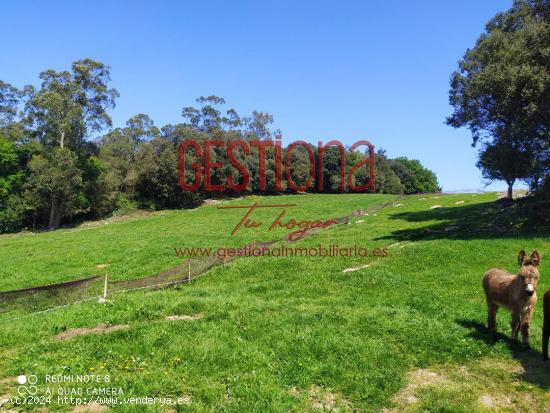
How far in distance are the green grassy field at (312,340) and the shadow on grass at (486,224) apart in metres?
4.22

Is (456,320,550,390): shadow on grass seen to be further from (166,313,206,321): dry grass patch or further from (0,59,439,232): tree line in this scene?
(0,59,439,232): tree line

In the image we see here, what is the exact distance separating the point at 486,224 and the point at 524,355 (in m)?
25.7

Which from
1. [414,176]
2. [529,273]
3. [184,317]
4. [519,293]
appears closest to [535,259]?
[529,273]

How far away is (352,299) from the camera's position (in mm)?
16328

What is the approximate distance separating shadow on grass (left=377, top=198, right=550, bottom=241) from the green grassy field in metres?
4.22

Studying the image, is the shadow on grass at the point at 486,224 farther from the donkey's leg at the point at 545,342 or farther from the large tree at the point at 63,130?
the large tree at the point at 63,130

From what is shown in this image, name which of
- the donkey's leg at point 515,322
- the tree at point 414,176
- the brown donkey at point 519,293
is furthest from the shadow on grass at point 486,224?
the tree at point 414,176

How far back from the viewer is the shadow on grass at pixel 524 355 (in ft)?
30.6

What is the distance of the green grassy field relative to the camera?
891cm

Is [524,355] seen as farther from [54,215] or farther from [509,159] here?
[54,215]

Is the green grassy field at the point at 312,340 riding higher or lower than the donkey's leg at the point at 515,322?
lower

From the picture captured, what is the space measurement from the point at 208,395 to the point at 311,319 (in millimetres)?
5412

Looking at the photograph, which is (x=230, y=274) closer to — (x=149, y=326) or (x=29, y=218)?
(x=149, y=326)

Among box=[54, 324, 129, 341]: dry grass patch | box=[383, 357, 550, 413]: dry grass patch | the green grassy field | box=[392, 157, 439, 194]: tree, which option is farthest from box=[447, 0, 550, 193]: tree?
box=[392, 157, 439, 194]: tree
